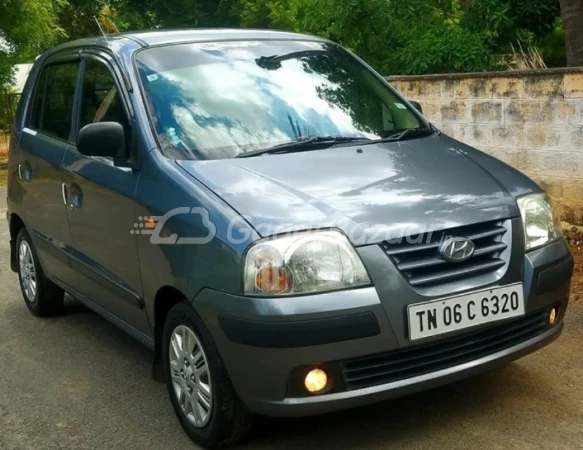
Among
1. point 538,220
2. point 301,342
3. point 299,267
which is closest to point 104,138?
point 299,267

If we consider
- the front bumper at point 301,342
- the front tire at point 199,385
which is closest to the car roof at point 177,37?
the front tire at point 199,385

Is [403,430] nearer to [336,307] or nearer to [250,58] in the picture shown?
[336,307]

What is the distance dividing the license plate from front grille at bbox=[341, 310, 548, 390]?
0.25 ft

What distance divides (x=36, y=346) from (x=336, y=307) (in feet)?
9.16

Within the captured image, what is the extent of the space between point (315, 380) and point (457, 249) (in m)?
Result: 0.76

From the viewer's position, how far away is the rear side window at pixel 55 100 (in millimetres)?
5117

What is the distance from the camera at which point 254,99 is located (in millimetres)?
4246

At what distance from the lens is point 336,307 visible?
3129mm

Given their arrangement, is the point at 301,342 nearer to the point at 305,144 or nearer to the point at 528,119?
the point at 305,144

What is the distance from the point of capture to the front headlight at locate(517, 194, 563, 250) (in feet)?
11.9

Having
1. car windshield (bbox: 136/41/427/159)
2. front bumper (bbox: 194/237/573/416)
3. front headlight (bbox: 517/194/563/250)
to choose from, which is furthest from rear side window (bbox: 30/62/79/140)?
front headlight (bbox: 517/194/563/250)

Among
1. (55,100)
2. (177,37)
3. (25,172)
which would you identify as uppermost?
(177,37)

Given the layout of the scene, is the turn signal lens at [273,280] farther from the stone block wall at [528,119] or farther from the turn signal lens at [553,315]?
the stone block wall at [528,119]

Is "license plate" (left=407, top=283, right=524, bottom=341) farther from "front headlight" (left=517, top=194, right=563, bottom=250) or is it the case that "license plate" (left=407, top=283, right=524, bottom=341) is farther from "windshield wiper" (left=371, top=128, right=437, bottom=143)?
"windshield wiper" (left=371, top=128, right=437, bottom=143)
